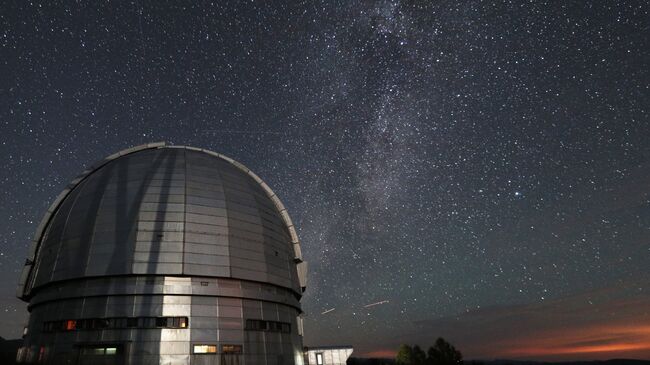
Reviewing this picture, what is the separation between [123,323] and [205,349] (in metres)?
5.43

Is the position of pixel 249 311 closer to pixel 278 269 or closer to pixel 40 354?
pixel 278 269

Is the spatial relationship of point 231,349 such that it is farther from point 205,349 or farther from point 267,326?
point 267,326

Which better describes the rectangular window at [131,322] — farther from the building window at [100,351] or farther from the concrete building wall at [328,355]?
the concrete building wall at [328,355]

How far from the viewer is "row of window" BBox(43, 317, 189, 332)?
80.9 ft

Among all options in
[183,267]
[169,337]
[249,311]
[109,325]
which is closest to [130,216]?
[183,267]

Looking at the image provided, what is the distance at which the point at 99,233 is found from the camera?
2773cm

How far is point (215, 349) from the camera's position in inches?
997

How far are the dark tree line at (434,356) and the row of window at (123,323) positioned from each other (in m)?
52.8

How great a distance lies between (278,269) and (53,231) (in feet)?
60.0

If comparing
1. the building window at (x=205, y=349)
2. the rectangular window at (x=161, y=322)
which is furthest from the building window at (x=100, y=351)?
the building window at (x=205, y=349)

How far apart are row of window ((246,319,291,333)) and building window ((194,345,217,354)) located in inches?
108

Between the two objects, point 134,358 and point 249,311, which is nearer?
point 134,358

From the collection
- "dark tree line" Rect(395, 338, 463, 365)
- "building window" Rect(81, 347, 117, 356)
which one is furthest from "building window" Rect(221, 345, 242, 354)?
"dark tree line" Rect(395, 338, 463, 365)

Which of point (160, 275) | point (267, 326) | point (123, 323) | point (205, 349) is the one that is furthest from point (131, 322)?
point (267, 326)
